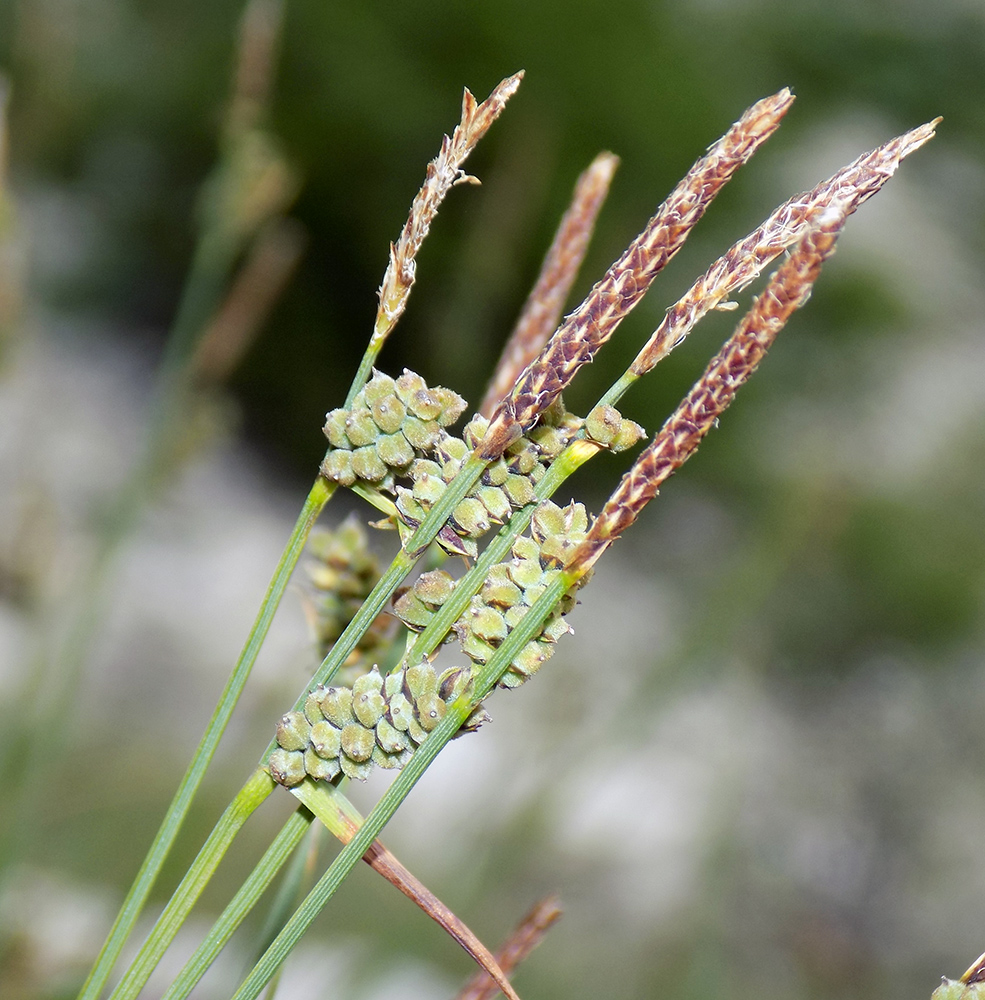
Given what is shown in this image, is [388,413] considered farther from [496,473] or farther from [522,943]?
[522,943]

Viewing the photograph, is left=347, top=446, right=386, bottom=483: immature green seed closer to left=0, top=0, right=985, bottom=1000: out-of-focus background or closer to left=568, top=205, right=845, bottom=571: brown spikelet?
left=568, top=205, right=845, bottom=571: brown spikelet

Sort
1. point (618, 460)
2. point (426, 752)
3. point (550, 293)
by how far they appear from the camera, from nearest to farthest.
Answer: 1. point (426, 752)
2. point (550, 293)
3. point (618, 460)

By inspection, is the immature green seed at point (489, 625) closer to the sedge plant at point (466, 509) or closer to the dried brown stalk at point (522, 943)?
the sedge plant at point (466, 509)

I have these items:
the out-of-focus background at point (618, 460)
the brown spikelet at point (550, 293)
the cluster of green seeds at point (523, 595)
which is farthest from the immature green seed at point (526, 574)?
the out-of-focus background at point (618, 460)

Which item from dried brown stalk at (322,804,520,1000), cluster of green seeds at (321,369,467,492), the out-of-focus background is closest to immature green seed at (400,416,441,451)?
cluster of green seeds at (321,369,467,492)

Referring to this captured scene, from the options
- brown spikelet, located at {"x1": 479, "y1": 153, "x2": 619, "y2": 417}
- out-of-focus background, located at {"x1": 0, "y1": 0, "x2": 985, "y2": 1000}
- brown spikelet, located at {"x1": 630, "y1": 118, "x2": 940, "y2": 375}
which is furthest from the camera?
out-of-focus background, located at {"x1": 0, "y1": 0, "x2": 985, "y2": 1000}

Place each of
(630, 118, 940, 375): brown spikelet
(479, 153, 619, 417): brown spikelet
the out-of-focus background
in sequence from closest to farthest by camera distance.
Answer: (630, 118, 940, 375): brown spikelet, (479, 153, 619, 417): brown spikelet, the out-of-focus background

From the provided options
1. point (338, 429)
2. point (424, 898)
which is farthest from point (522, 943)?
point (338, 429)
